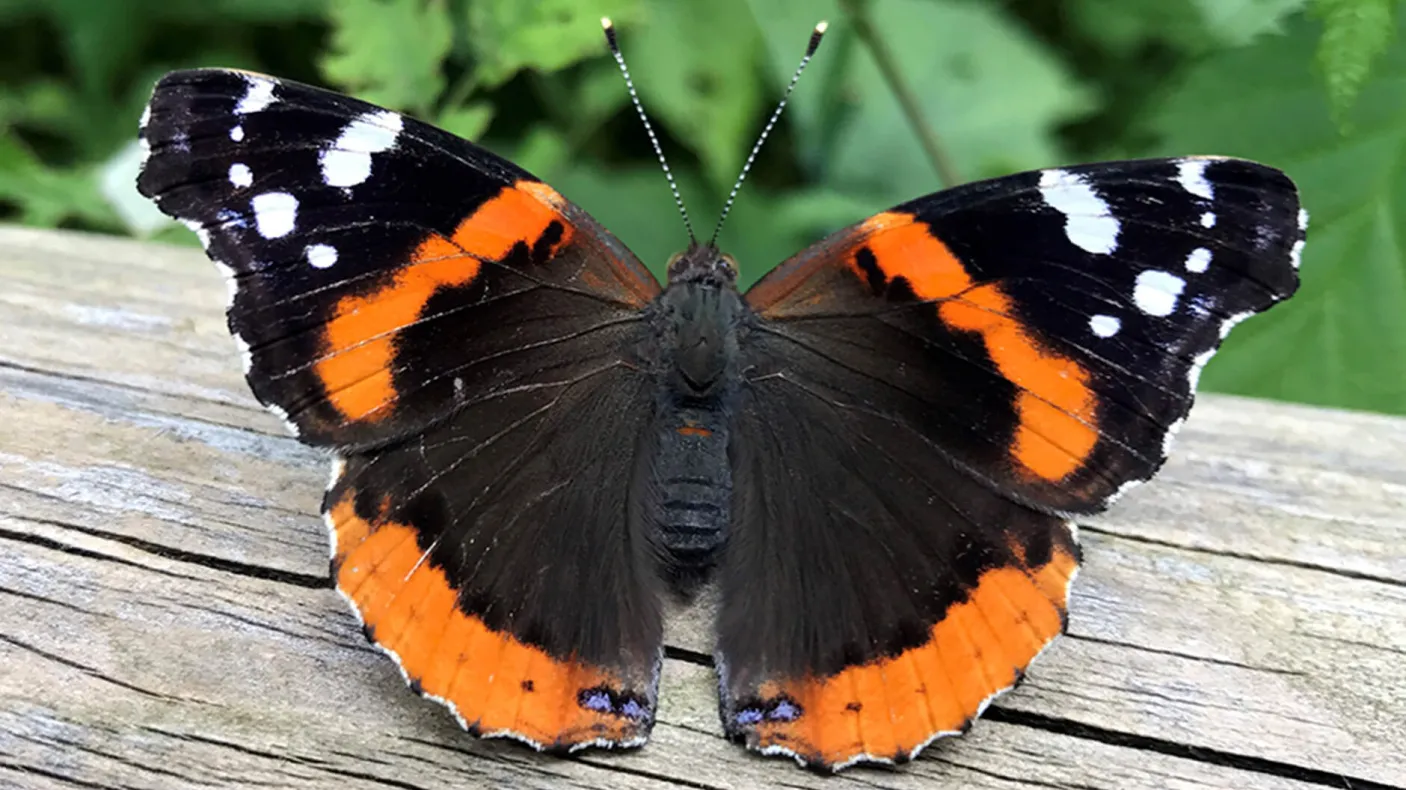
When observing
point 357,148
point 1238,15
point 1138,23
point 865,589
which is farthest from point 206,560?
point 1238,15

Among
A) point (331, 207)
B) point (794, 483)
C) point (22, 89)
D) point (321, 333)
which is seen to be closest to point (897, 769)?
point (794, 483)

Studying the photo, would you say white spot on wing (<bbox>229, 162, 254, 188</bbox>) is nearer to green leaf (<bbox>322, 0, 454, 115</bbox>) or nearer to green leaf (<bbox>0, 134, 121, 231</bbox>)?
green leaf (<bbox>322, 0, 454, 115</bbox>)

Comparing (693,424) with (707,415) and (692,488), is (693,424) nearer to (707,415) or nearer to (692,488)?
(707,415)

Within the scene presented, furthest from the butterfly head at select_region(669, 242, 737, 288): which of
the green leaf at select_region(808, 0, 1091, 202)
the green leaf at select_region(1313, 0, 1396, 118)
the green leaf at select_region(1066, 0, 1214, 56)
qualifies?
the green leaf at select_region(1066, 0, 1214, 56)

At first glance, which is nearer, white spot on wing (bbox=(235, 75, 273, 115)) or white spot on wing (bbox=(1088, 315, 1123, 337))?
white spot on wing (bbox=(235, 75, 273, 115))

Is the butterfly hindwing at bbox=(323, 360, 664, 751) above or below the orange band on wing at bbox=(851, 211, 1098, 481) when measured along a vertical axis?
below

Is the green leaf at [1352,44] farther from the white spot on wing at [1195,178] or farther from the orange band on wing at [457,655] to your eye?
the orange band on wing at [457,655]
